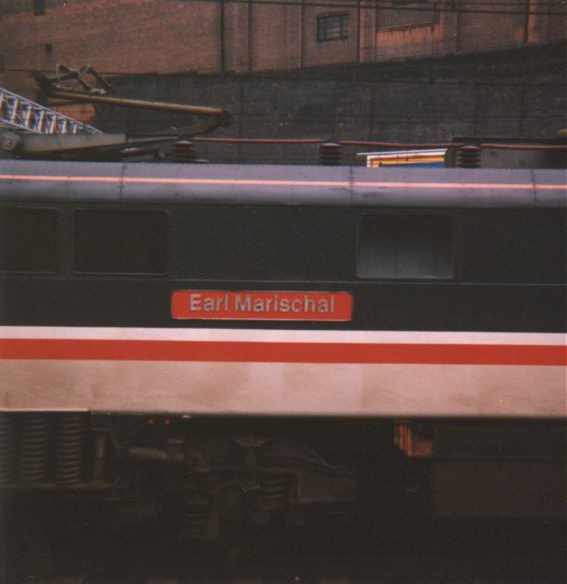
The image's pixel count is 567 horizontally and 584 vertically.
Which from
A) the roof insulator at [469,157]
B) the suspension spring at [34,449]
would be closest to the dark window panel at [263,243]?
the roof insulator at [469,157]

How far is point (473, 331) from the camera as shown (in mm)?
4750

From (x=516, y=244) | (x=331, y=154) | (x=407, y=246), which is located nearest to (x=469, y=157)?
(x=516, y=244)

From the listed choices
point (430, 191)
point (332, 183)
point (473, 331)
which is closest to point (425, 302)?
point (473, 331)

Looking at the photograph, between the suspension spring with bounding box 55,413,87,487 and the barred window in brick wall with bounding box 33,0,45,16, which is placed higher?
the barred window in brick wall with bounding box 33,0,45,16

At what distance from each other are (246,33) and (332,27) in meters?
3.58

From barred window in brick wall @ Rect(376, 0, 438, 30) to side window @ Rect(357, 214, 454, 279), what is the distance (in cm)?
1871

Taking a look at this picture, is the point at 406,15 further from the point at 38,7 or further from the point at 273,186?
the point at 273,186

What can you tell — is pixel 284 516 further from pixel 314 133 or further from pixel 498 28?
pixel 498 28

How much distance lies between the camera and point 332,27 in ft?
77.8

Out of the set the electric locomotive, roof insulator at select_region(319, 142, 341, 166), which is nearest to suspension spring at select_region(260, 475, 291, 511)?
the electric locomotive

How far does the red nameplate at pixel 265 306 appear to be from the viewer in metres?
4.74

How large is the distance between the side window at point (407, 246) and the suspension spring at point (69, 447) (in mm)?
2787

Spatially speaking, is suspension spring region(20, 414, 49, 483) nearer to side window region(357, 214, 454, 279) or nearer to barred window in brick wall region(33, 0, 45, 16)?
side window region(357, 214, 454, 279)

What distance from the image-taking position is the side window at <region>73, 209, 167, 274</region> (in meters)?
4.83
